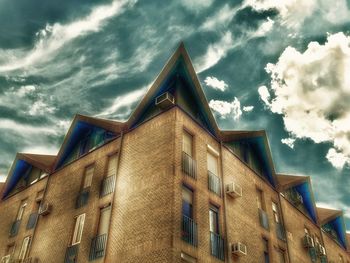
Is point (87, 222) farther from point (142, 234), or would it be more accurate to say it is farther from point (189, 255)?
point (189, 255)

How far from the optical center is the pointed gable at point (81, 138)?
21109 millimetres

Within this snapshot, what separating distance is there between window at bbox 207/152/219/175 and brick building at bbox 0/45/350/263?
0.22 feet

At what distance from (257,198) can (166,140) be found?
8110 millimetres

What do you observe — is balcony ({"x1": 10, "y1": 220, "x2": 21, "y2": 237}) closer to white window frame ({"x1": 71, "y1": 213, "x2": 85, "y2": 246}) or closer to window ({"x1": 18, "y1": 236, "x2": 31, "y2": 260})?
window ({"x1": 18, "y1": 236, "x2": 31, "y2": 260})

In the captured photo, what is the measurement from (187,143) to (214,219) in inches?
154

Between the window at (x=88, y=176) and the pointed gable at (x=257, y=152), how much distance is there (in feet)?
29.0

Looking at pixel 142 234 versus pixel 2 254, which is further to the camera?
pixel 2 254

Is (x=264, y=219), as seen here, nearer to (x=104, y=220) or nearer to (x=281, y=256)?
(x=281, y=256)

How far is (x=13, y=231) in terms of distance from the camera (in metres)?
22.7

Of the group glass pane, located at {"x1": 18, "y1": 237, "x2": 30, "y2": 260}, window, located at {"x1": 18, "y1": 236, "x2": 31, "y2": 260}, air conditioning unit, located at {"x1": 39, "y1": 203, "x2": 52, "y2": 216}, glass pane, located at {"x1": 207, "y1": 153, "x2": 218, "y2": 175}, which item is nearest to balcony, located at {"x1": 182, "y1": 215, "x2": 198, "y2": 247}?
glass pane, located at {"x1": 207, "y1": 153, "x2": 218, "y2": 175}

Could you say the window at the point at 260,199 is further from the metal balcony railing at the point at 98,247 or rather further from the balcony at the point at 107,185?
the metal balcony railing at the point at 98,247

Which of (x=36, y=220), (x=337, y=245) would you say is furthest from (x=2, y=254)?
(x=337, y=245)

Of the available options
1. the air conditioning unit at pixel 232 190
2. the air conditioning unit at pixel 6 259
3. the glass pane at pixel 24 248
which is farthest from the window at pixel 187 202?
the air conditioning unit at pixel 6 259

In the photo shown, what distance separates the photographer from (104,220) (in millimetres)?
16984
